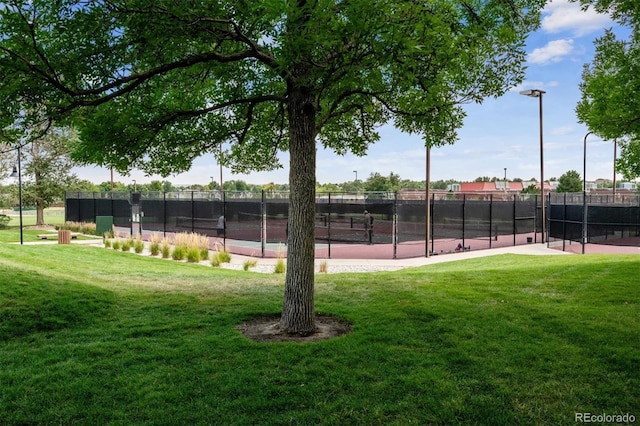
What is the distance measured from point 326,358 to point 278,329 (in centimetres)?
145

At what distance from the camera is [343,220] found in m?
24.3

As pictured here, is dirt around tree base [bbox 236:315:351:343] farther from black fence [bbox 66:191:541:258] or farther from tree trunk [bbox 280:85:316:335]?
black fence [bbox 66:191:541:258]

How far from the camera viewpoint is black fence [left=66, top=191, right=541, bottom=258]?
22078mm

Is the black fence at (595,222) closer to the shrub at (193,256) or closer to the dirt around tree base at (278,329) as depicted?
the shrub at (193,256)

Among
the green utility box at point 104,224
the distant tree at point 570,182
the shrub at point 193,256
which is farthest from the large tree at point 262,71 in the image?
the distant tree at point 570,182

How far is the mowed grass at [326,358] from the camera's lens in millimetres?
4121

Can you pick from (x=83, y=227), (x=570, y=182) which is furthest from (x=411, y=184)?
(x=83, y=227)

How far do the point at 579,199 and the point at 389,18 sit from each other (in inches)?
1309

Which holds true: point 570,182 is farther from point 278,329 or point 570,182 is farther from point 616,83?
point 278,329

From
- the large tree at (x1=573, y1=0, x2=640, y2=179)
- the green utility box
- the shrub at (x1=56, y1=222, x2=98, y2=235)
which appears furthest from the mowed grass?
the shrub at (x1=56, y1=222, x2=98, y2=235)

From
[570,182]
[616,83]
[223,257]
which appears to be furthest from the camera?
[570,182]

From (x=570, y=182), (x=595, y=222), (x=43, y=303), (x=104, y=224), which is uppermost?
(x=570, y=182)

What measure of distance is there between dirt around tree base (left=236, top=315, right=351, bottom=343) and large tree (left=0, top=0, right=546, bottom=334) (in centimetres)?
16

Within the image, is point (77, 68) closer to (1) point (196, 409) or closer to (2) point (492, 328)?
(1) point (196, 409)
